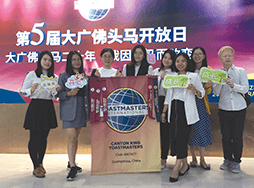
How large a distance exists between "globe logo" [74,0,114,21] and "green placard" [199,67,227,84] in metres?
2.10

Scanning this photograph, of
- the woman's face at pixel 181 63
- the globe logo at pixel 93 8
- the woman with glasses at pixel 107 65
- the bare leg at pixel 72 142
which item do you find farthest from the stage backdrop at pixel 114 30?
the bare leg at pixel 72 142

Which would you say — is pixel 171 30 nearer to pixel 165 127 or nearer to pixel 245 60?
pixel 245 60

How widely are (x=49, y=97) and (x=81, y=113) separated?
457mm

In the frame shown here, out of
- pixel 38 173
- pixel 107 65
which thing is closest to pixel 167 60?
pixel 107 65

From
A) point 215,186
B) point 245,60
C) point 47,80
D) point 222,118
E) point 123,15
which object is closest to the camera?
point 215,186

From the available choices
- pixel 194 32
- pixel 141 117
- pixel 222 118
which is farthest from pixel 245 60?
pixel 141 117

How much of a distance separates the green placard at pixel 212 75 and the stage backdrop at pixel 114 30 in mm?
952

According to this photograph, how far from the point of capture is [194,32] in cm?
373

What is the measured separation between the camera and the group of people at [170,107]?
2.59m

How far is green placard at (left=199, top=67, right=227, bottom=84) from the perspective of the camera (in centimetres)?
273

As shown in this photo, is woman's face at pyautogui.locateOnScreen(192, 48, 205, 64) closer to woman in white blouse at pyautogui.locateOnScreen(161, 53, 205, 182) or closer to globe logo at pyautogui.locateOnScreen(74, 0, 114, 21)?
woman in white blouse at pyautogui.locateOnScreen(161, 53, 205, 182)

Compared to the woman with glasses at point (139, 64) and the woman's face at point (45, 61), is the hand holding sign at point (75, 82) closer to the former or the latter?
the woman's face at point (45, 61)

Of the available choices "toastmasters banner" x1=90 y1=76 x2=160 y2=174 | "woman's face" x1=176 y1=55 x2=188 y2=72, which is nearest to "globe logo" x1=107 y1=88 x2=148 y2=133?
"toastmasters banner" x1=90 y1=76 x2=160 y2=174

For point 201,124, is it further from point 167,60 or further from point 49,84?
point 49,84
